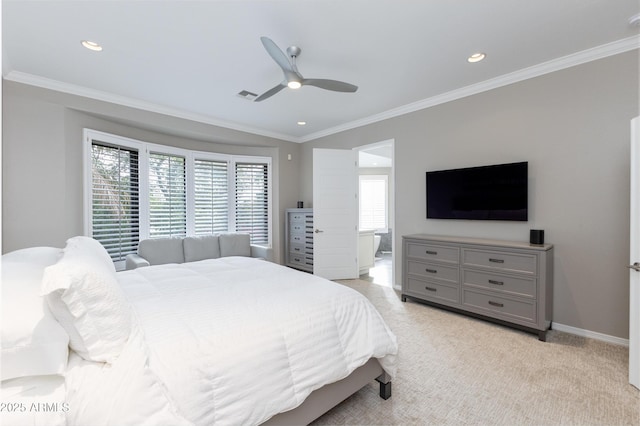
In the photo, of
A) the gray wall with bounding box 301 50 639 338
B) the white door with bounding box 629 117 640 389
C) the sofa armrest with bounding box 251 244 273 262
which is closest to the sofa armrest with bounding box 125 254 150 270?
the sofa armrest with bounding box 251 244 273 262

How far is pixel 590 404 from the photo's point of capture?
177cm

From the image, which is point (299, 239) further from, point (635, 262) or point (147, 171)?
point (635, 262)

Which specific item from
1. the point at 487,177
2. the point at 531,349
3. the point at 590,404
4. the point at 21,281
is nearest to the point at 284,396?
the point at 21,281

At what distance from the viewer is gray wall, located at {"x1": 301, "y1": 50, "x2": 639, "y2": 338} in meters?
2.53

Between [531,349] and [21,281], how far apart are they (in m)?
3.50

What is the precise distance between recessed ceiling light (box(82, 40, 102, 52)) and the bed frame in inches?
129

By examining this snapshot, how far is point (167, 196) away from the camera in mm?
4430

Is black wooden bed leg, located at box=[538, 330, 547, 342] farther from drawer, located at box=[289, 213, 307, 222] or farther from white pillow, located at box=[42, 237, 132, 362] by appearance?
drawer, located at box=[289, 213, 307, 222]

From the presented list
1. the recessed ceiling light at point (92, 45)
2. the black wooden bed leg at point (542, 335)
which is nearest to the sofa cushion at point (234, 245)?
the recessed ceiling light at point (92, 45)

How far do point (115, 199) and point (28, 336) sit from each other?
3.53m

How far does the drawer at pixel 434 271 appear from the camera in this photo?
3.18 meters

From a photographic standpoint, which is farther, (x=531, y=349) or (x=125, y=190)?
(x=125, y=190)

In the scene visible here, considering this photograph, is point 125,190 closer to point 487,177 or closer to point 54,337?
point 54,337

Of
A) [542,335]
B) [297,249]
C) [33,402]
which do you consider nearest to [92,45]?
[33,402]
